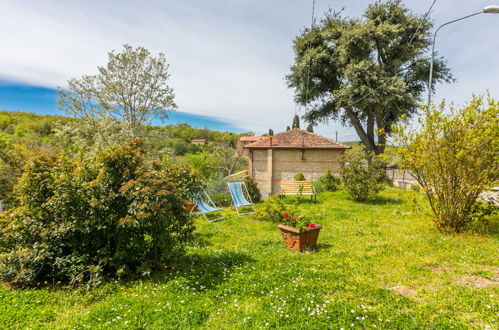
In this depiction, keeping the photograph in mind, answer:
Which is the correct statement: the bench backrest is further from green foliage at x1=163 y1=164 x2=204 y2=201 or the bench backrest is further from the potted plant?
green foliage at x1=163 y1=164 x2=204 y2=201

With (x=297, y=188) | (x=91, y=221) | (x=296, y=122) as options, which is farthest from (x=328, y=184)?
(x=296, y=122)

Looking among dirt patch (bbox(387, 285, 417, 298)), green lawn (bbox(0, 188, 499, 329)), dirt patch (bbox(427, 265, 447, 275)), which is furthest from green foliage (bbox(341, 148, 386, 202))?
dirt patch (bbox(387, 285, 417, 298))

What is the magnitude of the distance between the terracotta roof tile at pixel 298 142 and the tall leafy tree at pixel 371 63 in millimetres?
2441

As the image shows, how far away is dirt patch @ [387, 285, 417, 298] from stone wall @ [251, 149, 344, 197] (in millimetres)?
13703

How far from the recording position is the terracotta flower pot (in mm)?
4754

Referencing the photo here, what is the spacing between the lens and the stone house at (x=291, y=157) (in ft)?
55.3

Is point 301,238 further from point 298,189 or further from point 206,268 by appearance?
point 298,189

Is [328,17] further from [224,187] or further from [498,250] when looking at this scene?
[498,250]

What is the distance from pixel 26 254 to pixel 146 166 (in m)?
1.86

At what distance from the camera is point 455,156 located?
4.95 m

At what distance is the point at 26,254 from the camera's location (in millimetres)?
3295

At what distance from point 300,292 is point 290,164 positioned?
47.0 feet

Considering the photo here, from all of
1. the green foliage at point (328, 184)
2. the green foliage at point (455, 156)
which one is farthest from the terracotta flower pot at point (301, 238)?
the green foliage at point (328, 184)

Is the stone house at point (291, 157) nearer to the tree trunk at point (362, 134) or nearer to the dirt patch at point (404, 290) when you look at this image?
the tree trunk at point (362, 134)
